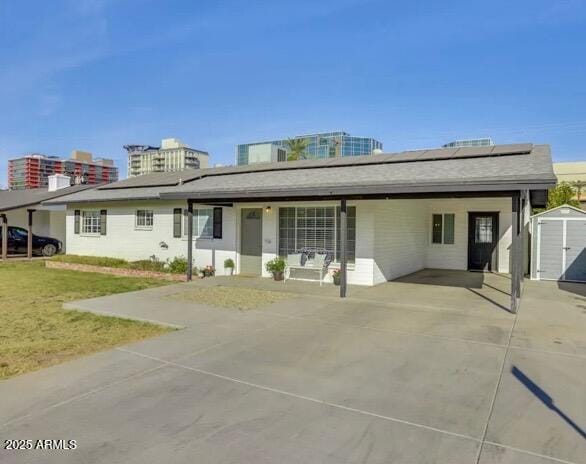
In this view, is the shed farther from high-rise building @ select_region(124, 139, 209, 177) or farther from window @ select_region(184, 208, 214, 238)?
high-rise building @ select_region(124, 139, 209, 177)

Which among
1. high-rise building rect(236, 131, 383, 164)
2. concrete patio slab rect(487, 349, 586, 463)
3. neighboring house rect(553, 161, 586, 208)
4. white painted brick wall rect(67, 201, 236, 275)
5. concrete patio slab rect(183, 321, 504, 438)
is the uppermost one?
high-rise building rect(236, 131, 383, 164)

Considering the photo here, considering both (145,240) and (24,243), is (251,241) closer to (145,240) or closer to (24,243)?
(145,240)

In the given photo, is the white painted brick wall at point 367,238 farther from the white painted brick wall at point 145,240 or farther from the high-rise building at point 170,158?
the high-rise building at point 170,158

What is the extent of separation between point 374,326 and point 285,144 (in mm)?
33514

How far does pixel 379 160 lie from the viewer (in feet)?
44.9

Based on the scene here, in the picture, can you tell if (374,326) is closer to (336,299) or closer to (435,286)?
(336,299)

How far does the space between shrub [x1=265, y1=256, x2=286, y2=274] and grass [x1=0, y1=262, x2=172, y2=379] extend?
137 inches

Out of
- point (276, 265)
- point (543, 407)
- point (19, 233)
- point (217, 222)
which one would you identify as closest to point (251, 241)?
point (217, 222)

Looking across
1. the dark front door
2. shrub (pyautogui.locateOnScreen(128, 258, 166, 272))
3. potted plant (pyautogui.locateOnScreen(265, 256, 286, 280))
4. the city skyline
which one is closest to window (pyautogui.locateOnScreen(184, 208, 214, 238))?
shrub (pyautogui.locateOnScreen(128, 258, 166, 272))

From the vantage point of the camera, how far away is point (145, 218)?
1616cm

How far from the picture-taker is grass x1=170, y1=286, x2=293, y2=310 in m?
8.78

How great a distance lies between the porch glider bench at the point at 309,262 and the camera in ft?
38.7

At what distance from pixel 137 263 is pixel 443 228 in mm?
11777

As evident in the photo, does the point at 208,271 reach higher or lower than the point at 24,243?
lower
